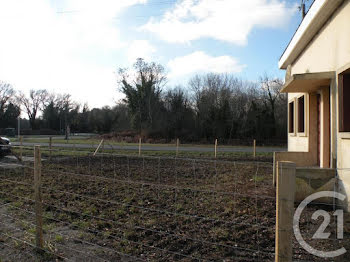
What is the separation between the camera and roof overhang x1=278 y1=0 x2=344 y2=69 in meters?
6.01

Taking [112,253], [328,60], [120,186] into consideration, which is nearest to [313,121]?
[328,60]

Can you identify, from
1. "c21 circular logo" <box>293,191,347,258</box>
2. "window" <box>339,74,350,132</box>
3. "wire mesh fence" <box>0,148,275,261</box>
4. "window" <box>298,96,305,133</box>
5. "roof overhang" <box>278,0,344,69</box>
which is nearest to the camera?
"c21 circular logo" <box>293,191,347,258</box>

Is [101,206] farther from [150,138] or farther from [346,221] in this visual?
[150,138]

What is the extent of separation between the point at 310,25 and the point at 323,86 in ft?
5.47

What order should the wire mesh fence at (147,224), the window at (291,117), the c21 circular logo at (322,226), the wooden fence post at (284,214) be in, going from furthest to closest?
the window at (291,117) → the wire mesh fence at (147,224) → the c21 circular logo at (322,226) → the wooden fence post at (284,214)

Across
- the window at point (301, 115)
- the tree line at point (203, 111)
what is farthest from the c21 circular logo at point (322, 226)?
the tree line at point (203, 111)

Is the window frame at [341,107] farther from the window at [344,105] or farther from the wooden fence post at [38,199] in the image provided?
the wooden fence post at [38,199]

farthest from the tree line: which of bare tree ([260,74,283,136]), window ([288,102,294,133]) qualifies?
window ([288,102,294,133])

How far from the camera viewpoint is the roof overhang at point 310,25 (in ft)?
19.7

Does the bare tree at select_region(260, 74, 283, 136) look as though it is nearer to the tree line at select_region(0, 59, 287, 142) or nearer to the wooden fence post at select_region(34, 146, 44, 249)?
the tree line at select_region(0, 59, 287, 142)

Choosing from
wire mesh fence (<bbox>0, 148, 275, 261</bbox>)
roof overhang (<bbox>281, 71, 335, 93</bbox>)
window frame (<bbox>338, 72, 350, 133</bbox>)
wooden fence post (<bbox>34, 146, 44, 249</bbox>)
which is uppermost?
roof overhang (<bbox>281, 71, 335, 93</bbox>)

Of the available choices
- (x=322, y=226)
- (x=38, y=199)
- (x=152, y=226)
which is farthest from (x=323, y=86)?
(x=38, y=199)

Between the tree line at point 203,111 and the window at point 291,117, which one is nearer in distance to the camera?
the window at point 291,117

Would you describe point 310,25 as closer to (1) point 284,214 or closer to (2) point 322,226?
(2) point 322,226
